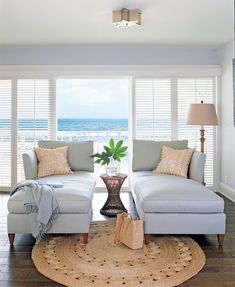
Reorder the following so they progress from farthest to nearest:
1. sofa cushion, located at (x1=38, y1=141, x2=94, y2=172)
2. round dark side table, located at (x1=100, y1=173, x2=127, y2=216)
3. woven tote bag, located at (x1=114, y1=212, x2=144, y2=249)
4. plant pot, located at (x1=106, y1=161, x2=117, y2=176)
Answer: sofa cushion, located at (x1=38, y1=141, x2=94, y2=172) → plant pot, located at (x1=106, y1=161, x2=117, y2=176) → round dark side table, located at (x1=100, y1=173, x2=127, y2=216) → woven tote bag, located at (x1=114, y1=212, x2=144, y2=249)

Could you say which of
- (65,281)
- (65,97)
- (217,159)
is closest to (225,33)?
(217,159)

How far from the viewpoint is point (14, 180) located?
233 inches

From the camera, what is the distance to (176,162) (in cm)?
455

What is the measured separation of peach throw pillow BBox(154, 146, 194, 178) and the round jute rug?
1086 mm

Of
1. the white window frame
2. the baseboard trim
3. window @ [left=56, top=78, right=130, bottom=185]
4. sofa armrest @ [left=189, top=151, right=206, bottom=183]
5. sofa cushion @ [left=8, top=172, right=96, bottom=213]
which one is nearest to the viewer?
sofa cushion @ [left=8, top=172, right=96, bottom=213]

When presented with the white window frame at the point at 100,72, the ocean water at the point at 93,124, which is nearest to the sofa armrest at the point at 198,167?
the white window frame at the point at 100,72

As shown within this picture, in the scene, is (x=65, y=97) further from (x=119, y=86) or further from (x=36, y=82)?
(x=36, y=82)

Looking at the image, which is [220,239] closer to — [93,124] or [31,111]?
[31,111]

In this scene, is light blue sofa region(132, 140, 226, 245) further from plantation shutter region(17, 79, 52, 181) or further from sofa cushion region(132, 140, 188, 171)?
plantation shutter region(17, 79, 52, 181)

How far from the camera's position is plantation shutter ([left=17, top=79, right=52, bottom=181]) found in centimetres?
591

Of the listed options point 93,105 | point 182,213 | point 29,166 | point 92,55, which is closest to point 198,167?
point 182,213

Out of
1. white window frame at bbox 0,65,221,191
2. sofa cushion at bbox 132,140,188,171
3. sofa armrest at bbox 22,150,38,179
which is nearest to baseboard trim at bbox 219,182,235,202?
sofa cushion at bbox 132,140,188,171

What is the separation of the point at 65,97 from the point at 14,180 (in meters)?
7.55

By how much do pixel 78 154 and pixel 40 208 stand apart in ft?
5.69
